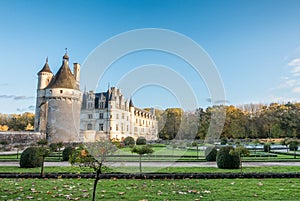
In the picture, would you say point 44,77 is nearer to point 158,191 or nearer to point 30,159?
point 30,159

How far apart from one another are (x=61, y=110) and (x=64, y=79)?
4.69m

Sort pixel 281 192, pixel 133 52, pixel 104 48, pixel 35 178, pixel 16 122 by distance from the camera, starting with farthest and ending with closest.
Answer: pixel 16 122, pixel 133 52, pixel 35 178, pixel 104 48, pixel 281 192

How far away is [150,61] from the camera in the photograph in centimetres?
1158

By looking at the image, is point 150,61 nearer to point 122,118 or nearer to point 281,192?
point 281,192

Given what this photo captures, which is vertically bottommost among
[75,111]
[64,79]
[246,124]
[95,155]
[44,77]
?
[95,155]

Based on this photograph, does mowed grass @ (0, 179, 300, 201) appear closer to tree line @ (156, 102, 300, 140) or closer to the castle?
the castle

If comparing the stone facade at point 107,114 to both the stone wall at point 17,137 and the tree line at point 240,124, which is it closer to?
the stone wall at point 17,137

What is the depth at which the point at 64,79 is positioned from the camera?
36375mm

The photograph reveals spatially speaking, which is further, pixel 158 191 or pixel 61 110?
pixel 61 110

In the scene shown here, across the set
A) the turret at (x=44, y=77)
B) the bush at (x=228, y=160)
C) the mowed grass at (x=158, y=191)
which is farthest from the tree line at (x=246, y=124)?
the mowed grass at (x=158, y=191)

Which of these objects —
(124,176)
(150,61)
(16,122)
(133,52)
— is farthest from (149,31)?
(16,122)

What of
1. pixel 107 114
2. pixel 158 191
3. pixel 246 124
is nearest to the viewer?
pixel 158 191

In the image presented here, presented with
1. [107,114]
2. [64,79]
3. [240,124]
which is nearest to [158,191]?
[64,79]

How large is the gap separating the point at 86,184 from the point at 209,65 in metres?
7.00
